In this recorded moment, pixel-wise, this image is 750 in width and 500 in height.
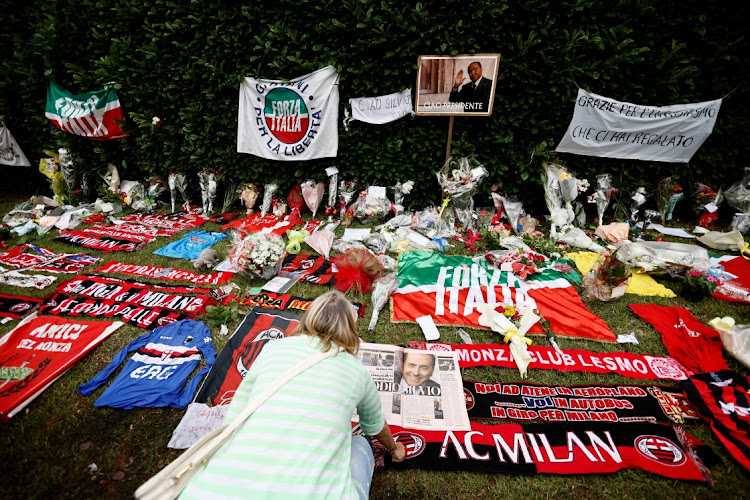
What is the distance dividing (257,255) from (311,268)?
30.3 inches

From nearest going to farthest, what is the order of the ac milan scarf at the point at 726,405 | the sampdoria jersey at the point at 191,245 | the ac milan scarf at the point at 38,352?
1. the ac milan scarf at the point at 726,405
2. the ac milan scarf at the point at 38,352
3. the sampdoria jersey at the point at 191,245

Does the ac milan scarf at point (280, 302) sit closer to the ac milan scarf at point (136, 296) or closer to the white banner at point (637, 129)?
the ac milan scarf at point (136, 296)

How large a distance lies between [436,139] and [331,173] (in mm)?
2084

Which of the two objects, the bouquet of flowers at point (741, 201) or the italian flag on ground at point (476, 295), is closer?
the italian flag on ground at point (476, 295)

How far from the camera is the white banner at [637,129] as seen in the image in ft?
17.2

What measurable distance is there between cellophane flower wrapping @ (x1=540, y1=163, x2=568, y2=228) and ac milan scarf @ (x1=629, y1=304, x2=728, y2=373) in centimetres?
224

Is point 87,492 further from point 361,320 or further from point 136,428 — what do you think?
point 361,320

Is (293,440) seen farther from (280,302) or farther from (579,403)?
(280,302)

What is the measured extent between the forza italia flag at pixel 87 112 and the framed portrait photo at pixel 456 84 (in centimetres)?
622

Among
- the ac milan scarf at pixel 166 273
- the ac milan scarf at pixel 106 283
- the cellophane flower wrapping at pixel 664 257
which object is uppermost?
the cellophane flower wrapping at pixel 664 257

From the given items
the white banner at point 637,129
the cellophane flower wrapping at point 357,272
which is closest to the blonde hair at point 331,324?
the cellophane flower wrapping at point 357,272

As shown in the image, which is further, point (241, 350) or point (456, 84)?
point (456, 84)

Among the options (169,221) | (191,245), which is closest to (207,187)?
(169,221)

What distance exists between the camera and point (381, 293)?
3.72m
